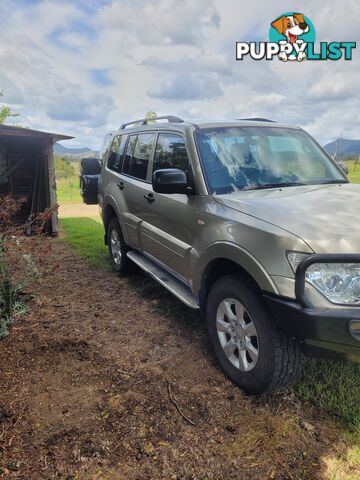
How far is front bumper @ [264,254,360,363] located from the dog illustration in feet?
33.7

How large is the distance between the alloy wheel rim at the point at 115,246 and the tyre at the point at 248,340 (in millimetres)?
2709

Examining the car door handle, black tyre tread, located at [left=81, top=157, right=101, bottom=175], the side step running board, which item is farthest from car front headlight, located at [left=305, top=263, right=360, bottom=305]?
black tyre tread, located at [left=81, top=157, right=101, bottom=175]

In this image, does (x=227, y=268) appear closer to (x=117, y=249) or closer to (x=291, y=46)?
(x=117, y=249)

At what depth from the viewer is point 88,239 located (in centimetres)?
860

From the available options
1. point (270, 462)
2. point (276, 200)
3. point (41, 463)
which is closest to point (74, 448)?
point (41, 463)

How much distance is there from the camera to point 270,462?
2291mm

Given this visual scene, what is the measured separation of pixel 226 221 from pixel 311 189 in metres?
0.87

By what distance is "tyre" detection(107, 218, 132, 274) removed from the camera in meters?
5.48

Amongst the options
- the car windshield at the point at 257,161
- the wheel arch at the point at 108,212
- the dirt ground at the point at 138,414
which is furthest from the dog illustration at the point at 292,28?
the dirt ground at the point at 138,414

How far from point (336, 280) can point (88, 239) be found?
698cm

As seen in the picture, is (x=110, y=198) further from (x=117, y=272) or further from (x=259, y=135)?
(x=259, y=135)

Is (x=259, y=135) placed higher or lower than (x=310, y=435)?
higher

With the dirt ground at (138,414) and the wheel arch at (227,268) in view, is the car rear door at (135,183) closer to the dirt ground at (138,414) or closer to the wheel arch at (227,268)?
the dirt ground at (138,414)

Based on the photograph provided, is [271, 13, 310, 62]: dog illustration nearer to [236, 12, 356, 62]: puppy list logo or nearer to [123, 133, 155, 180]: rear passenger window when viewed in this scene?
[236, 12, 356, 62]: puppy list logo
